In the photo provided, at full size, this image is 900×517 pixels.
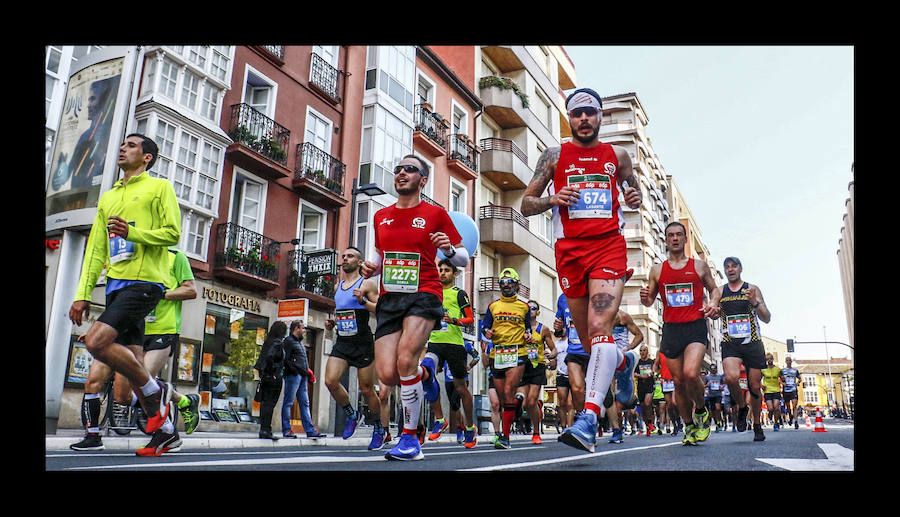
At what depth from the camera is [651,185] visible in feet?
214

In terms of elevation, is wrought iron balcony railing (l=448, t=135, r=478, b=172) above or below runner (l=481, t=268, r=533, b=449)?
above

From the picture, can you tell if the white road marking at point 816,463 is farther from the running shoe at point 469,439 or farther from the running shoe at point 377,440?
the running shoe at point 377,440

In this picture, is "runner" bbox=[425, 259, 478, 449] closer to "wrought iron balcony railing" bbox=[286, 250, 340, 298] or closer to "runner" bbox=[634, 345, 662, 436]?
"runner" bbox=[634, 345, 662, 436]

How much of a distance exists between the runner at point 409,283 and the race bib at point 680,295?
118 inches

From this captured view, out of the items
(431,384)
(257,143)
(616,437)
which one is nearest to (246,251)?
(257,143)

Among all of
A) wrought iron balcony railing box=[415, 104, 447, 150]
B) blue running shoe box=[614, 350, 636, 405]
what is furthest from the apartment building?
blue running shoe box=[614, 350, 636, 405]

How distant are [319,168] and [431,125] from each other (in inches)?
291

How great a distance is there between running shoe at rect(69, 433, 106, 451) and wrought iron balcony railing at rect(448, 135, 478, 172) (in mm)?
23326

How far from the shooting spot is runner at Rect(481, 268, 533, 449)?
9180mm
